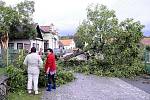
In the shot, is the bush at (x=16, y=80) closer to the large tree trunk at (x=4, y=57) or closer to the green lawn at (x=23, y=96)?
the green lawn at (x=23, y=96)

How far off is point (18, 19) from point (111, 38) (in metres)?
18.6

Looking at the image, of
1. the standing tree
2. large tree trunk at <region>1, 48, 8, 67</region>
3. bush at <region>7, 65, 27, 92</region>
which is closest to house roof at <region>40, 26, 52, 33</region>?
the standing tree

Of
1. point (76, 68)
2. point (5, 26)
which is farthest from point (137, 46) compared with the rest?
point (5, 26)

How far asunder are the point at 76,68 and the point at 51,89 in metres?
10.7

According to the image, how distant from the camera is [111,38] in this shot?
2608 centimetres

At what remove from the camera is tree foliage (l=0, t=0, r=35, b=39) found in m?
40.3

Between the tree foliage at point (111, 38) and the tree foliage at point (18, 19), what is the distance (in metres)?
15.2

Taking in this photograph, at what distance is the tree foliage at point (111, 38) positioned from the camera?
971 inches

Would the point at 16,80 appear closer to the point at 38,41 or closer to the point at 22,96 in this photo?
the point at 22,96

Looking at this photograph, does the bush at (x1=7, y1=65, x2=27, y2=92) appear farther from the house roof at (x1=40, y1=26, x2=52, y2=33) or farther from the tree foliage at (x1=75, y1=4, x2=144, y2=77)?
the house roof at (x1=40, y1=26, x2=52, y2=33)

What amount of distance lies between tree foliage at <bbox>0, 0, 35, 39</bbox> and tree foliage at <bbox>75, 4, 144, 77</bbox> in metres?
15.2

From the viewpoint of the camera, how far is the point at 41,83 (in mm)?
15656

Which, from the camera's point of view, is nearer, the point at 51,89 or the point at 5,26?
the point at 51,89

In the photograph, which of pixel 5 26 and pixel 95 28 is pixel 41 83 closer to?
pixel 95 28
